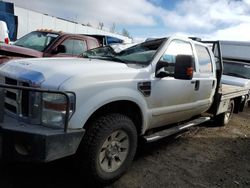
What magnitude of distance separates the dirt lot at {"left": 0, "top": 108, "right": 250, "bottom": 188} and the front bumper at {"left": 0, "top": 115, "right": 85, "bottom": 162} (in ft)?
2.45

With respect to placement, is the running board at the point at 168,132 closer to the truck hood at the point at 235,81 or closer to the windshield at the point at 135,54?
the windshield at the point at 135,54

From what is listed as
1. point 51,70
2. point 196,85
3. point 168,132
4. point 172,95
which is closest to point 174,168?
point 168,132

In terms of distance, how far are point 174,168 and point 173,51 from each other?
168 cm

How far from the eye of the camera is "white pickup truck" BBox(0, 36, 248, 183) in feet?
9.97

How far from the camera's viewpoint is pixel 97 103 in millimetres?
3398

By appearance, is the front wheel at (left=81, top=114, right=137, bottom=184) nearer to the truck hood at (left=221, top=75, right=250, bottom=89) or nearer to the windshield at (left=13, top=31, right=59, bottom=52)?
the windshield at (left=13, top=31, right=59, bottom=52)

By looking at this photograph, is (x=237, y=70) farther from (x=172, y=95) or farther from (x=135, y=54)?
(x=135, y=54)

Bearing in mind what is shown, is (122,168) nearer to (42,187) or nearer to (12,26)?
(42,187)

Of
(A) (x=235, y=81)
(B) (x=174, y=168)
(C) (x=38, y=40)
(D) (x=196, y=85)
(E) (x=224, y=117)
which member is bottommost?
(B) (x=174, y=168)

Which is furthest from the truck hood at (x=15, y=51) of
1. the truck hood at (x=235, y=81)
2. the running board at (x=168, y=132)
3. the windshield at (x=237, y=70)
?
the windshield at (x=237, y=70)

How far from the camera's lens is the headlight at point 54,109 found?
3.16 metres

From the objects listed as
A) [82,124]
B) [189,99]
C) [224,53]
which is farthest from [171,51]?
[224,53]

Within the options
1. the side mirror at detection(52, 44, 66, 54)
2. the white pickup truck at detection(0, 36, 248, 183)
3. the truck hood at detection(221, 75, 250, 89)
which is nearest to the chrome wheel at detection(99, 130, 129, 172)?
the white pickup truck at detection(0, 36, 248, 183)

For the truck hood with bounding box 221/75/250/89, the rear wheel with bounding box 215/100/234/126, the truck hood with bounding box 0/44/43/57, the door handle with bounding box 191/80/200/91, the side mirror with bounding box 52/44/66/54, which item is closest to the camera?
the door handle with bounding box 191/80/200/91
